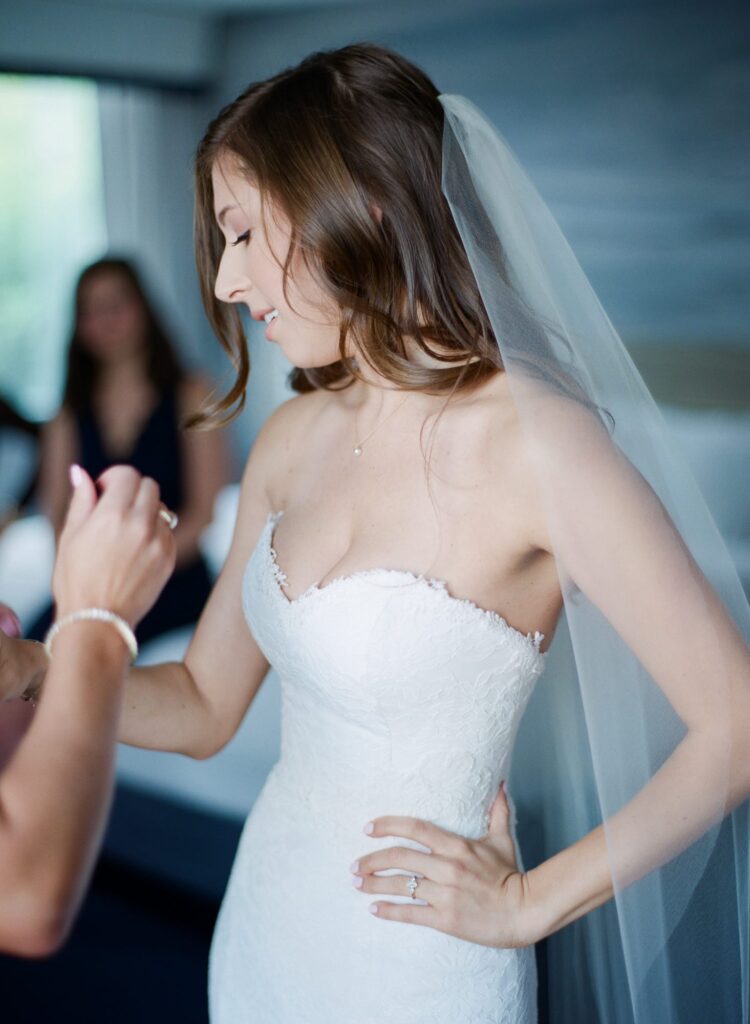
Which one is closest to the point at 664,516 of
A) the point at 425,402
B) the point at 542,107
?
the point at 425,402

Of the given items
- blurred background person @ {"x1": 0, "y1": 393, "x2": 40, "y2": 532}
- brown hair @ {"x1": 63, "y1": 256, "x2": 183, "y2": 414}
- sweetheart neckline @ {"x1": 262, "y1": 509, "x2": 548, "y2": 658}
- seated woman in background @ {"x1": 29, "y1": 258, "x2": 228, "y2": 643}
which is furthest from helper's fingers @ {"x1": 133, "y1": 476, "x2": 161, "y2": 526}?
blurred background person @ {"x1": 0, "y1": 393, "x2": 40, "y2": 532}

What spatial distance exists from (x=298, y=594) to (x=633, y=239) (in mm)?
3315

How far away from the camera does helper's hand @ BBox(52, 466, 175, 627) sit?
101 centimetres

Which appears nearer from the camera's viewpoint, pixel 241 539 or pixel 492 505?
pixel 492 505

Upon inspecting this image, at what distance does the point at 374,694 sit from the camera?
1.32 metres

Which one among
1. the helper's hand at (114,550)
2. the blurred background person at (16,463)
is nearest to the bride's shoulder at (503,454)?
the helper's hand at (114,550)

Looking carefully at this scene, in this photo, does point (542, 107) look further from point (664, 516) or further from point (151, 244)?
point (664, 516)

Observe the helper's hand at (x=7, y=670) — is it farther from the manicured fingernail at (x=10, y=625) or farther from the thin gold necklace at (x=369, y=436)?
the thin gold necklace at (x=369, y=436)

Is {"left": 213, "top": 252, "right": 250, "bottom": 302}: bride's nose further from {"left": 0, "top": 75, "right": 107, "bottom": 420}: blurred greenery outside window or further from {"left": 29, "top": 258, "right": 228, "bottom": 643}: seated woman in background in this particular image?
{"left": 0, "top": 75, "right": 107, "bottom": 420}: blurred greenery outside window

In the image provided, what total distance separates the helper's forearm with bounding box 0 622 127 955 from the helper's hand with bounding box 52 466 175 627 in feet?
0.20

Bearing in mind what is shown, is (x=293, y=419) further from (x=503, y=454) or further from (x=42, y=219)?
(x=42, y=219)

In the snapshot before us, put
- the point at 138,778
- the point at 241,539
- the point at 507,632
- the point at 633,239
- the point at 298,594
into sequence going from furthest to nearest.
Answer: the point at 633,239 → the point at 138,778 → the point at 241,539 → the point at 298,594 → the point at 507,632

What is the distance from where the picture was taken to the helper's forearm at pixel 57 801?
891 millimetres

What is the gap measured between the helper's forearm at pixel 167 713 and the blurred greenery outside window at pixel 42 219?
14.9 feet
